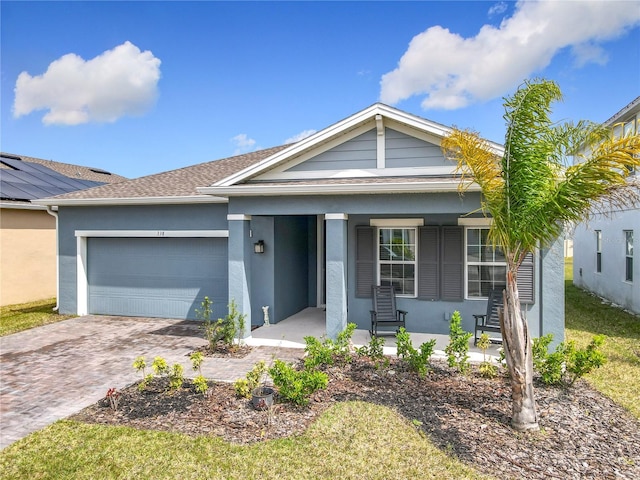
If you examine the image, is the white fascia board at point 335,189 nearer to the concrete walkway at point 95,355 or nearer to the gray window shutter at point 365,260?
the gray window shutter at point 365,260

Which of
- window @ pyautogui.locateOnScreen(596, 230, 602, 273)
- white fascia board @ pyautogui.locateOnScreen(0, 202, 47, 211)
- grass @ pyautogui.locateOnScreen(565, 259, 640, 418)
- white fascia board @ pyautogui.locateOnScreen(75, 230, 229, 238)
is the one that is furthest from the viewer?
window @ pyautogui.locateOnScreen(596, 230, 602, 273)

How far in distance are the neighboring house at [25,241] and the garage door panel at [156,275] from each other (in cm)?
325

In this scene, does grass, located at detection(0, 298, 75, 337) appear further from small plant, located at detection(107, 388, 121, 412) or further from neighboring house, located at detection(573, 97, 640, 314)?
neighboring house, located at detection(573, 97, 640, 314)

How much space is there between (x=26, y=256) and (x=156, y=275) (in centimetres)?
608

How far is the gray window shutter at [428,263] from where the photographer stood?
9.29 metres

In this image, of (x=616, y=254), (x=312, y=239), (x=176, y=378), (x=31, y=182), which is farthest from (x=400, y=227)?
(x=31, y=182)

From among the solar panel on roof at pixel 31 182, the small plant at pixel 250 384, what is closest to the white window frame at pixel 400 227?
the small plant at pixel 250 384

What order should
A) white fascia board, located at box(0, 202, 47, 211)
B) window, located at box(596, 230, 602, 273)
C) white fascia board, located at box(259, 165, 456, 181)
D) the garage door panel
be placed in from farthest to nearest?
window, located at box(596, 230, 602, 273)
white fascia board, located at box(0, 202, 47, 211)
the garage door panel
white fascia board, located at box(259, 165, 456, 181)

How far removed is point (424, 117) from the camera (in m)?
8.20

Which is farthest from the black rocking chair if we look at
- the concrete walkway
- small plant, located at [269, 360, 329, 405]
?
small plant, located at [269, 360, 329, 405]

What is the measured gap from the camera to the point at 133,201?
1104 centimetres

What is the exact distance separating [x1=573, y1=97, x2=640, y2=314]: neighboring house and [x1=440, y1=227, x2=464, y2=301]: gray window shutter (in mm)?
3570

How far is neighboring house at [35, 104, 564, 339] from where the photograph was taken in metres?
8.23

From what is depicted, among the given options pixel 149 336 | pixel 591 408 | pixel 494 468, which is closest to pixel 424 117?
pixel 591 408
